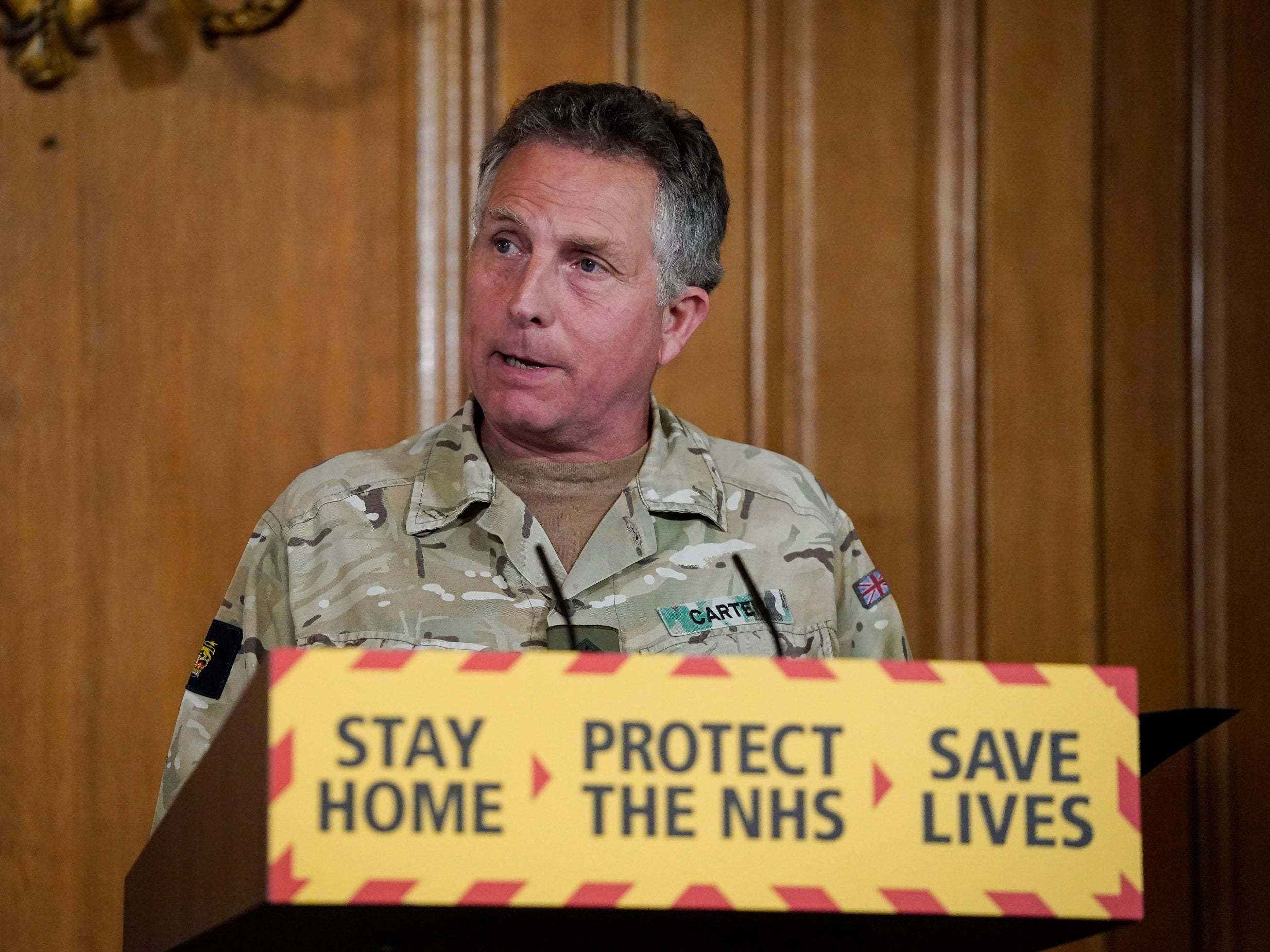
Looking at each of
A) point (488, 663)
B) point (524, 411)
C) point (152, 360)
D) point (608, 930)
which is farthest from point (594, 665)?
point (152, 360)

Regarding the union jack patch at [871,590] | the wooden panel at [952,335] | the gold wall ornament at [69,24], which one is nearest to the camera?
the union jack patch at [871,590]

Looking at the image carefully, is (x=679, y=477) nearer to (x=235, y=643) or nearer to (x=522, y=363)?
(x=522, y=363)

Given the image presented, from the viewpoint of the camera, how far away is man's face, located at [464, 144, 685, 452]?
1.41m

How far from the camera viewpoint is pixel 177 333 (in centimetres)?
184

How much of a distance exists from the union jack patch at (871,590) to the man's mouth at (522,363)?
426 millimetres

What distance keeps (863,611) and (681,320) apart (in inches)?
14.6

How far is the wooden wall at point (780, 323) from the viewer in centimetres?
180

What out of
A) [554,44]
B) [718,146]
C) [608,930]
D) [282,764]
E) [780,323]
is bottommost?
[608,930]

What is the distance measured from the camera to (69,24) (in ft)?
5.88

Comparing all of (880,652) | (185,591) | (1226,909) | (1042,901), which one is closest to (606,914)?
(1042,901)

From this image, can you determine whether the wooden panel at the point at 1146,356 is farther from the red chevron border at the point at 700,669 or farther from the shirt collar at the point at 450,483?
the red chevron border at the point at 700,669

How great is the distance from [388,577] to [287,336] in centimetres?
59

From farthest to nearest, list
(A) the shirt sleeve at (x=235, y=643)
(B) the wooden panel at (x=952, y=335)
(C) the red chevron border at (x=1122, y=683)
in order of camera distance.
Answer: (B) the wooden panel at (x=952, y=335)
(A) the shirt sleeve at (x=235, y=643)
(C) the red chevron border at (x=1122, y=683)

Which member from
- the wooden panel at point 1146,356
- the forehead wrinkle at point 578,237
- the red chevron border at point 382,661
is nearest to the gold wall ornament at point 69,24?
the forehead wrinkle at point 578,237
